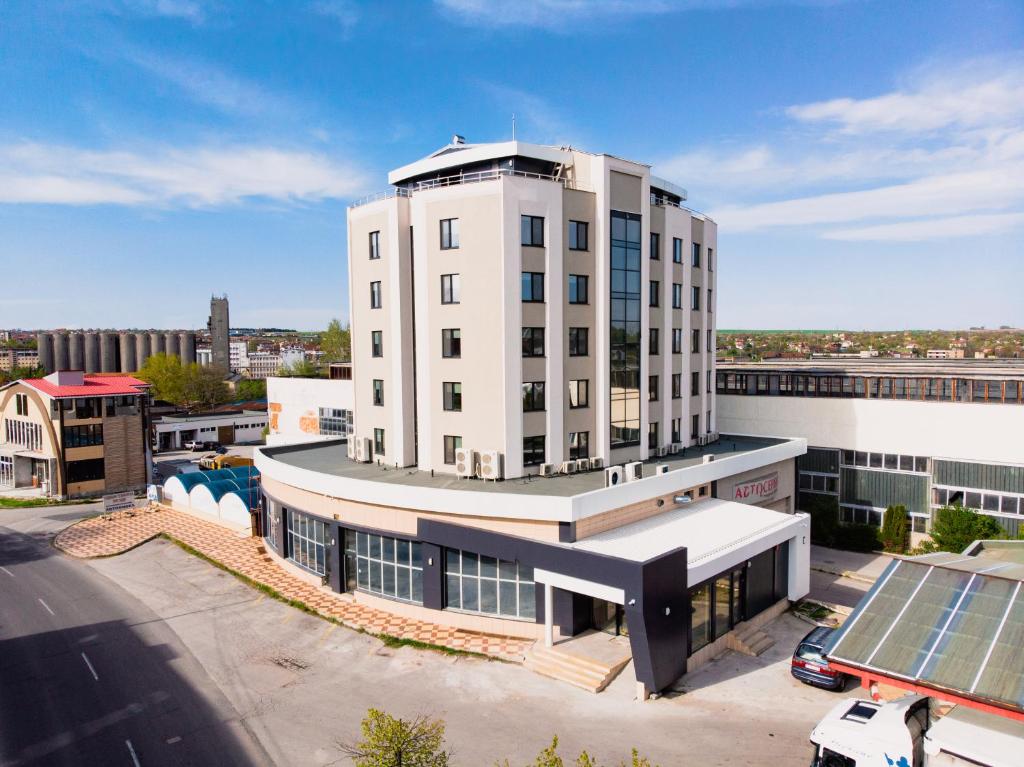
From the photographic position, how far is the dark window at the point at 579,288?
27.6m

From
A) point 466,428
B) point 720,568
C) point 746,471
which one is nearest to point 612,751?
point 720,568

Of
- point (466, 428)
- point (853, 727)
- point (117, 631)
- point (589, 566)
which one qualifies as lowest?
point (117, 631)

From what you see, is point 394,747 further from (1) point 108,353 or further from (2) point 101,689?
(1) point 108,353

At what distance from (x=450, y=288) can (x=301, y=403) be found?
32339 mm

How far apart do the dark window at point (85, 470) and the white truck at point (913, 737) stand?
5093cm

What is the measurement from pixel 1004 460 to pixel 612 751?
27.5 m

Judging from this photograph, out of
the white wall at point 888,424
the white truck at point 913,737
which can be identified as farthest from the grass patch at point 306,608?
the white wall at point 888,424

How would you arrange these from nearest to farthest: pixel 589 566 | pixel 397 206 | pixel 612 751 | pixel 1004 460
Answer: pixel 612 751
pixel 589 566
pixel 397 206
pixel 1004 460

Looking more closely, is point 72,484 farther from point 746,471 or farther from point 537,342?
point 746,471

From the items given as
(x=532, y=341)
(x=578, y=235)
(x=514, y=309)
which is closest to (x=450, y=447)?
(x=532, y=341)

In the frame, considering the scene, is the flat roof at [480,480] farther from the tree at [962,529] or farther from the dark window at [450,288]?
the tree at [962,529]

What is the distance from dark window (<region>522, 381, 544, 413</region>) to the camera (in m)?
26.4

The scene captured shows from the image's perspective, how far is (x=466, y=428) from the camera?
88.2ft

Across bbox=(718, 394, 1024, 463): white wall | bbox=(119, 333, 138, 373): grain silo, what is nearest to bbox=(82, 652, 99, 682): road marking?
bbox=(718, 394, 1024, 463): white wall
